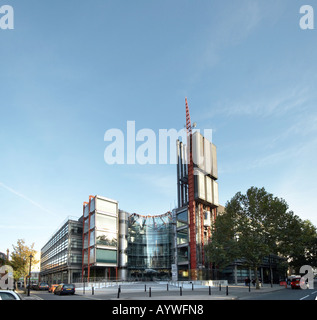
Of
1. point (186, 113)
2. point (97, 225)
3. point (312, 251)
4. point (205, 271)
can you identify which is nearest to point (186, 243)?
point (205, 271)

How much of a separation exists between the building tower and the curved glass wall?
62.6 feet

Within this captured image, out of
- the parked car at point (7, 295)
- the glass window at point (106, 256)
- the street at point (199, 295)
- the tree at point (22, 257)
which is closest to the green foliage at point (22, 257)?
the tree at point (22, 257)

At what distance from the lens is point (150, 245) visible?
99.3 metres

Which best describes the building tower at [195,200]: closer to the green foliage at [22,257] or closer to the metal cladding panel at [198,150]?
the metal cladding panel at [198,150]

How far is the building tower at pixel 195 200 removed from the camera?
234ft

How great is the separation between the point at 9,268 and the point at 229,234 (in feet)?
149

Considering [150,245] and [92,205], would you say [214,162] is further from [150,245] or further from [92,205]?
[150,245]

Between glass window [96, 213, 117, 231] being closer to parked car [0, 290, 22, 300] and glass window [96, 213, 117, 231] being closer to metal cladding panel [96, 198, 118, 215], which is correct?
metal cladding panel [96, 198, 118, 215]

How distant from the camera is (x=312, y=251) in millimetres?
66375

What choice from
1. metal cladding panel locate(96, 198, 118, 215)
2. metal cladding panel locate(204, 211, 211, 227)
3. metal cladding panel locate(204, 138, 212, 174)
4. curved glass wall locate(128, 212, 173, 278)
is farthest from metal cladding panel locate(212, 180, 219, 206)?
metal cladding panel locate(96, 198, 118, 215)

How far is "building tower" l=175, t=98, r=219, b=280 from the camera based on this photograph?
71.4m

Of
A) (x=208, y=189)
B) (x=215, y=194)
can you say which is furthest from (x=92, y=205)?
(x=215, y=194)
